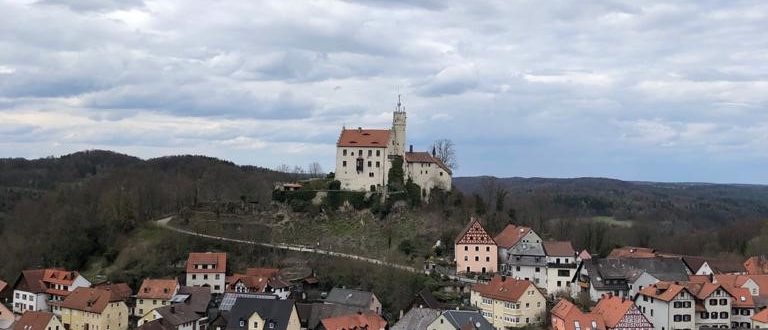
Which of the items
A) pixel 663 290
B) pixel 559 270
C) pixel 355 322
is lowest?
pixel 355 322

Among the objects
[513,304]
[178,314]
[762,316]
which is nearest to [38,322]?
[178,314]

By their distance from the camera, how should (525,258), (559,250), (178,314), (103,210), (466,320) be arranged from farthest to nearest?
(103,210)
(525,258)
(559,250)
(178,314)
(466,320)

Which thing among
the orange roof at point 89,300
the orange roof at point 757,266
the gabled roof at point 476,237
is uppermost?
the gabled roof at point 476,237

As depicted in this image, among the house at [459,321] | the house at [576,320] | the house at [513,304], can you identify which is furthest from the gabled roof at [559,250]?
the house at [459,321]

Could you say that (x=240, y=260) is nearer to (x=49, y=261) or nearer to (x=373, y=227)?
(x=373, y=227)

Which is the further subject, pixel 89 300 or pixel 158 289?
pixel 158 289

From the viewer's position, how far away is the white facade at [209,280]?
7169 cm

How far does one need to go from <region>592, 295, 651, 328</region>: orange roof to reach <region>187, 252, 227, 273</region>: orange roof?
32.9 m

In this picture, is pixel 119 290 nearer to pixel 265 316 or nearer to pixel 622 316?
pixel 265 316

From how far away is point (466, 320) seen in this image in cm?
5759

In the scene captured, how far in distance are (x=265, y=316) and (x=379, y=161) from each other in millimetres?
27815

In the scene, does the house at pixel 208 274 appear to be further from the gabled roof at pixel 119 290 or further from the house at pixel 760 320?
the house at pixel 760 320

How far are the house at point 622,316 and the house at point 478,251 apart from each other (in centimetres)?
1575

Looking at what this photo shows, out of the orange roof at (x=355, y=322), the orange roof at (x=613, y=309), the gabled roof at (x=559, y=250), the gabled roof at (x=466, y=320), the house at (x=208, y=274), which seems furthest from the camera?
the house at (x=208, y=274)
